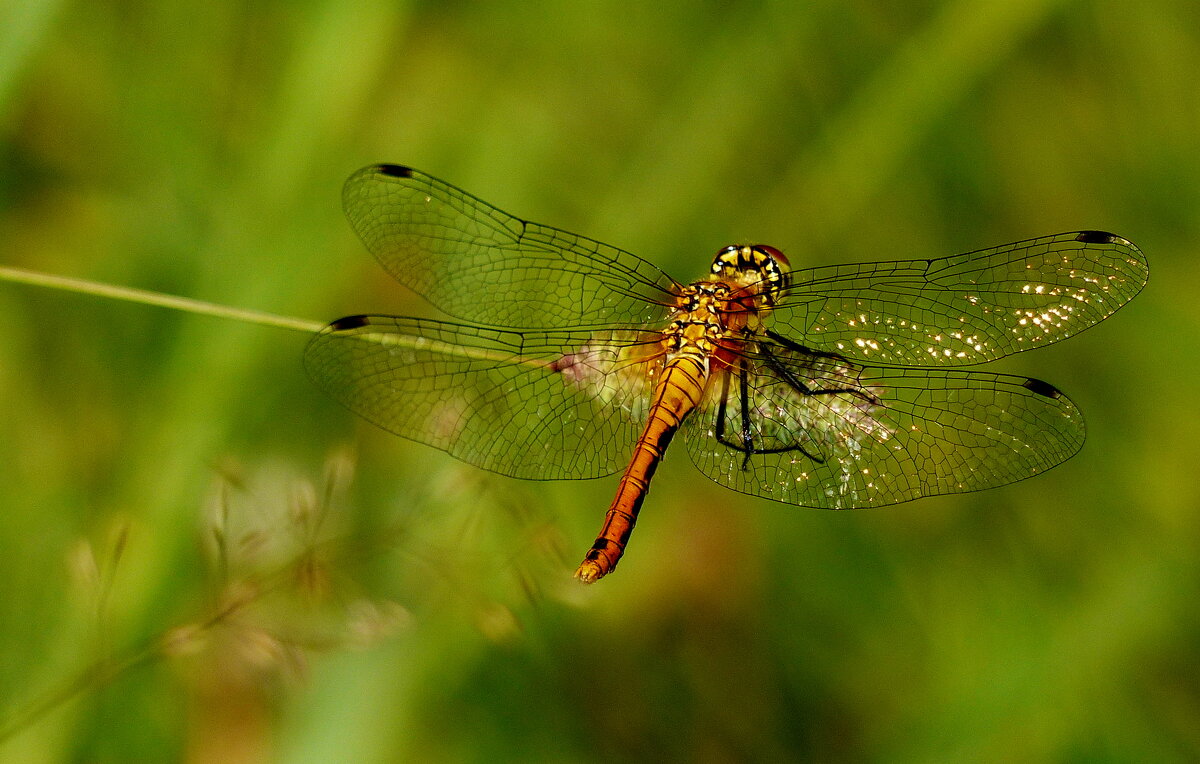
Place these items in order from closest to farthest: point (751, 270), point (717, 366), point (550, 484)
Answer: point (717, 366) < point (751, 270) < point (550, 484)

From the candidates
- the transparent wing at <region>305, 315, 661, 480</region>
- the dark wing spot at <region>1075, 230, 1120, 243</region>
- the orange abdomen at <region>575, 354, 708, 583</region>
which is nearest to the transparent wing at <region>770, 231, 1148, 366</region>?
the dark wing spot at <region>1075, 230, 1120, 243</region>

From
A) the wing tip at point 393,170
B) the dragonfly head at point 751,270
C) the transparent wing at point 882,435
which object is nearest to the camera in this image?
the transparent wing at point 882,435

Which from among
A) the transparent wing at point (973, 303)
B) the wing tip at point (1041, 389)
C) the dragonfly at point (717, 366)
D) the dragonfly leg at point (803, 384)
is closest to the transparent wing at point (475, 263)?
the dragonfly at point (717, 366)

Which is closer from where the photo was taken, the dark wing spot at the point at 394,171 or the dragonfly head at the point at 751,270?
the dark wing spot at the point at 394,171

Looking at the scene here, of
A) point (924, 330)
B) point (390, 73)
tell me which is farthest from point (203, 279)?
point (924, 330)

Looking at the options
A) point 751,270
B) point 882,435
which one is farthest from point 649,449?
point 751,270

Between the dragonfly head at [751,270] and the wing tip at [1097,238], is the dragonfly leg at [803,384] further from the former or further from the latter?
the wing tip at [1097,238]

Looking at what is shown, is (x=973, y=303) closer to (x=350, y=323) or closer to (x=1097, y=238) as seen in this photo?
(x=1097, y=238)

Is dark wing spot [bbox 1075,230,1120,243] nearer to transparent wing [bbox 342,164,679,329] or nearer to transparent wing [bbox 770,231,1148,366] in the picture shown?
transparent wing [bbox 770,231,1148,366]
